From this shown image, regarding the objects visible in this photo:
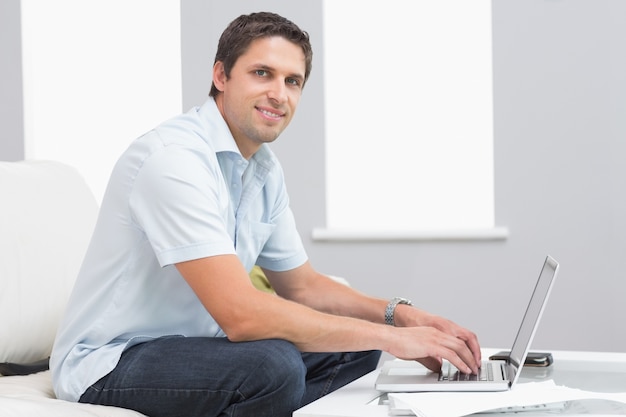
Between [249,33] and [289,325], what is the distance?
23.9 inches

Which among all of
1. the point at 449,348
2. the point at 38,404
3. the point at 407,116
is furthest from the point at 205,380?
the point at 407,116

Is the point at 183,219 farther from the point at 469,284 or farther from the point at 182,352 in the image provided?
the point at 469,284

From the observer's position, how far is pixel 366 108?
3.63 m

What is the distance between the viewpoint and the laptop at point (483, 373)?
4.31 ft

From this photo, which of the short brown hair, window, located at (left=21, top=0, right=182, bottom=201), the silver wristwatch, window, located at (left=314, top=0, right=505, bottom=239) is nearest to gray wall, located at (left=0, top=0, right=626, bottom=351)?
window, located at (left=314, top=0, right=505, bottom=239)

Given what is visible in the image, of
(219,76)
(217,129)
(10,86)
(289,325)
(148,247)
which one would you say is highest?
(10,86)

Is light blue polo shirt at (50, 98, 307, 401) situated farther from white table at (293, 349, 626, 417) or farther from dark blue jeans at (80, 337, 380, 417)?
white table at (293, 349, 626, 417)

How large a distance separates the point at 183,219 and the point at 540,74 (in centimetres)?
226

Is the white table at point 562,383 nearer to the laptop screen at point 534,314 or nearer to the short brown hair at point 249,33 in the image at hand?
the laptop screen at point 534,314

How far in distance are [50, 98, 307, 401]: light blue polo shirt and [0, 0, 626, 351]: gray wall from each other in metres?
1.92

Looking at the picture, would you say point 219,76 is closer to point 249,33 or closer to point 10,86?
point 249,33

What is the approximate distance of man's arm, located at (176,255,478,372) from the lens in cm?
140

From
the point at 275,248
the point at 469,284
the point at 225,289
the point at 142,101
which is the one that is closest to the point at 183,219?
the point at 225,289

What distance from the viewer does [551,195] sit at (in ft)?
11.0
